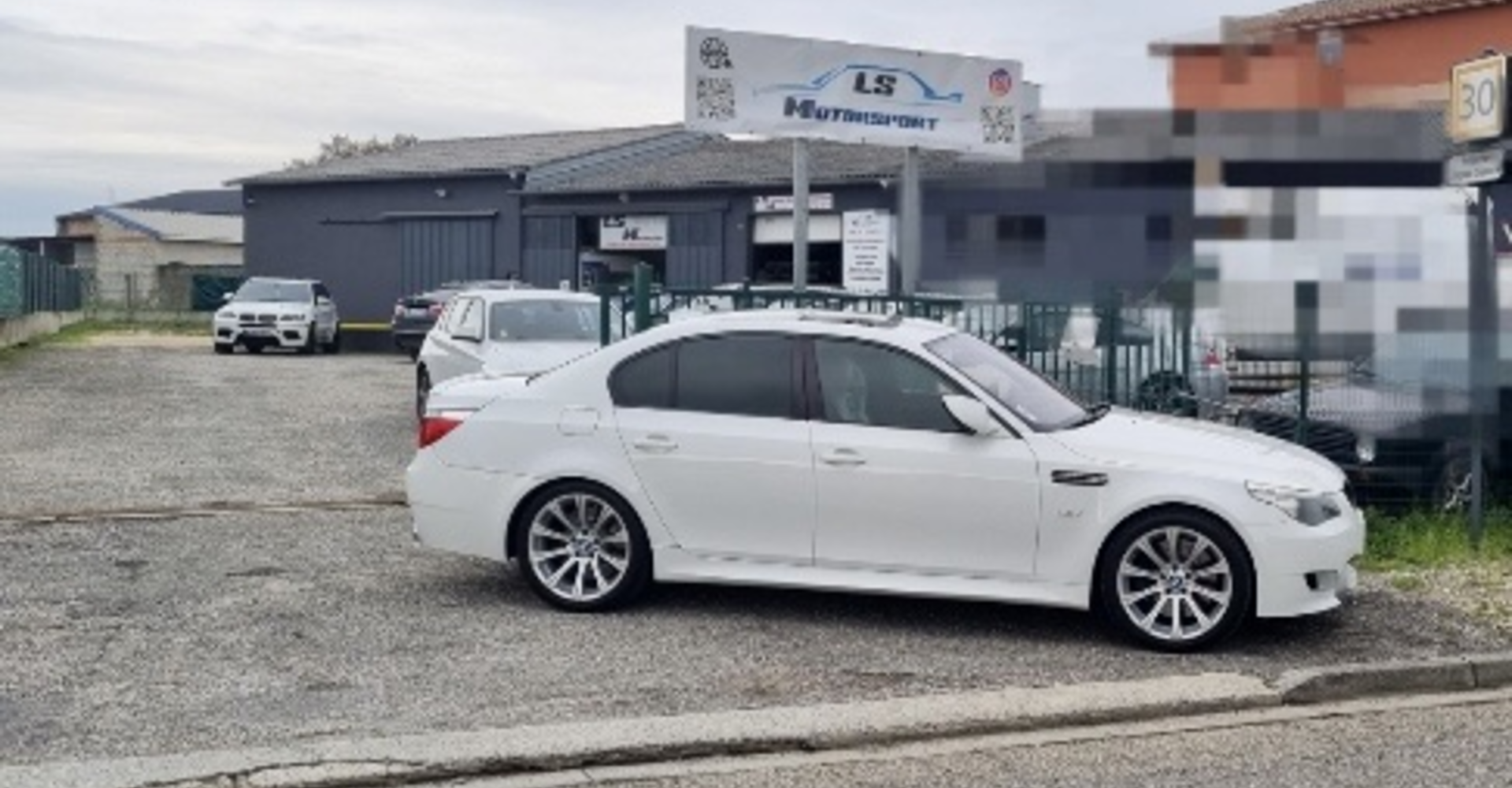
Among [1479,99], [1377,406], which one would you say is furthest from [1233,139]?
[1479,99]

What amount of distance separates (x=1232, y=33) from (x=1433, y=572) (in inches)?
284

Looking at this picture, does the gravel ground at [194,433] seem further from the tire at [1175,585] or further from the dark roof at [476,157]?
the dark roof at [476,157]

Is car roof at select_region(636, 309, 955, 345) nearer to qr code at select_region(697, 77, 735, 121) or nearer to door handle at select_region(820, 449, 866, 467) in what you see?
door handle at select_region(820, 449, 866, 467)

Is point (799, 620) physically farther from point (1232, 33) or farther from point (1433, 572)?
point (1232, 33)

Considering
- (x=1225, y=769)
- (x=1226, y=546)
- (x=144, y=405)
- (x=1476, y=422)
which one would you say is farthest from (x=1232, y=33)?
(x=144, y=405)

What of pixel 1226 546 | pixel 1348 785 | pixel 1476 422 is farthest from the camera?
pixel 1476 422

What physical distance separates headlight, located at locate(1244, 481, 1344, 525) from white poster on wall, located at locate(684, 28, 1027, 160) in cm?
860

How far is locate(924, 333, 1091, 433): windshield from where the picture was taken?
27.2 ft

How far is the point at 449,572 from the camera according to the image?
958 cm

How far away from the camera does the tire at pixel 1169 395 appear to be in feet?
37.9

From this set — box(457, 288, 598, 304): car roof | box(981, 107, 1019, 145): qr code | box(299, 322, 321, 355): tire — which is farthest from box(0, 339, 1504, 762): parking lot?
box(299, 322, 321, 355): tire

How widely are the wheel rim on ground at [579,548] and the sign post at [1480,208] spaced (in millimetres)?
5039

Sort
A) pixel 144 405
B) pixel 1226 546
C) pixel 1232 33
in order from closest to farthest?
pixel 1226 546, pixel 1232 33, pixel 144 405

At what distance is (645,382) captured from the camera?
8.64m
